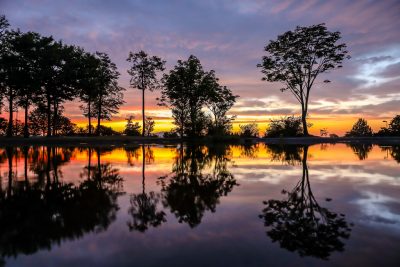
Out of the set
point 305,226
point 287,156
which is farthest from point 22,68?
point 305,226

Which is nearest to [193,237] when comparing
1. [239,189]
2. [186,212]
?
[186,212]

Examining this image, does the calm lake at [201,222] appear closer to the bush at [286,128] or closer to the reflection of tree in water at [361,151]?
the reflection of tree in water at [361,151]

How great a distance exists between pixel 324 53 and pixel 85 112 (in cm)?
3749

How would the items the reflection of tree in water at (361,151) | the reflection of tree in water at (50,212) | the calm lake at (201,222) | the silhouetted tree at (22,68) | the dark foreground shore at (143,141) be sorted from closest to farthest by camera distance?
the calm lake at (201,222) < the reflection of tree in water at (50,212) < the reflection of tree in water at (361,151) < the dark foreground shore at (143,141) < the silhouetted tree at (22,68)

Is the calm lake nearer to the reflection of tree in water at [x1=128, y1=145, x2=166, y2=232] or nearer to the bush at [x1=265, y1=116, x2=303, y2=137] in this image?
the reflection of tree in water at [x1=128, y1=145, x2=166, y2=232]

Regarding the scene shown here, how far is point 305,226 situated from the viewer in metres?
5.61

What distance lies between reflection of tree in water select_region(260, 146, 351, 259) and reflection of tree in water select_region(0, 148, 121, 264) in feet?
9.66

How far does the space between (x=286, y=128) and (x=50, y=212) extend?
1843 inches

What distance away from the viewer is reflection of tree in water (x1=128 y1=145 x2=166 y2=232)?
602 centimetres

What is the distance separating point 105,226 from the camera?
592 centimetres

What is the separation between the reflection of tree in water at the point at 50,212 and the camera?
5266 millimetres

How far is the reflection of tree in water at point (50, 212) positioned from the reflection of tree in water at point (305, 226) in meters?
2.95

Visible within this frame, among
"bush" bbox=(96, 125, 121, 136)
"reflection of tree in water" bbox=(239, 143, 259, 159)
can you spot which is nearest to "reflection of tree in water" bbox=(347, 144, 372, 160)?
"reflection of tree in water" bbox=(239, 143, 259, 159)

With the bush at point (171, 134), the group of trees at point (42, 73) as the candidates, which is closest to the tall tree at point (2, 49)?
the group of trees at point (42, 73)
